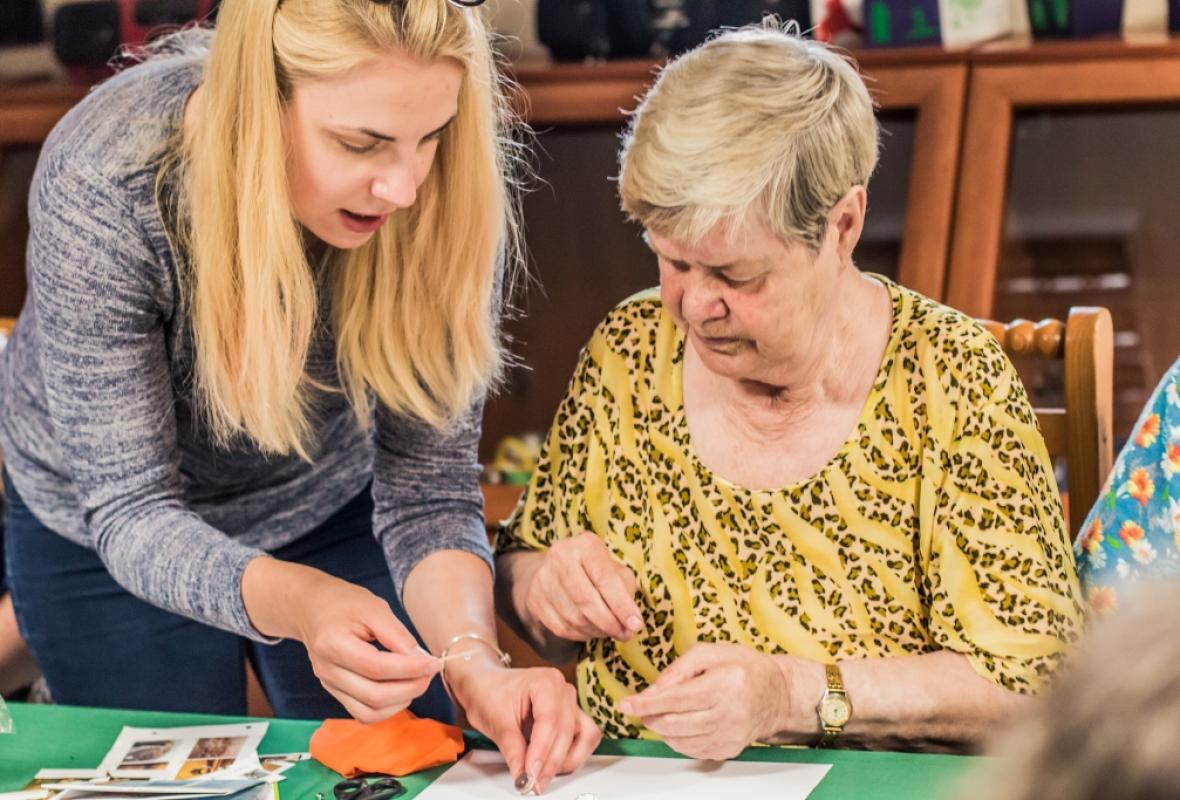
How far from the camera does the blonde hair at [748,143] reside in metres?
1.42

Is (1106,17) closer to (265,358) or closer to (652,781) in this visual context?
(265,358)

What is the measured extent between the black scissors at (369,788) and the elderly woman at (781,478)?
242 millimetres

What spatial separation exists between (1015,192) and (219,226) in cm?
174

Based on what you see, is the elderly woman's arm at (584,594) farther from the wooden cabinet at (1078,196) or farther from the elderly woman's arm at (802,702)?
the wooden cabinet at (1078,196)

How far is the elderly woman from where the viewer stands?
1.43 metres

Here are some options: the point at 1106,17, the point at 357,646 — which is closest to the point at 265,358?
the point at 357,646

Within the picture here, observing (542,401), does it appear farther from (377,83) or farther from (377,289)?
(377,83)

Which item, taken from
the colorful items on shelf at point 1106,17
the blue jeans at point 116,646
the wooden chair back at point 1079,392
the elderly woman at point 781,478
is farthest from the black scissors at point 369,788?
the colorful items on shelf at point 1106,17

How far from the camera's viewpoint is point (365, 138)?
4.99ft

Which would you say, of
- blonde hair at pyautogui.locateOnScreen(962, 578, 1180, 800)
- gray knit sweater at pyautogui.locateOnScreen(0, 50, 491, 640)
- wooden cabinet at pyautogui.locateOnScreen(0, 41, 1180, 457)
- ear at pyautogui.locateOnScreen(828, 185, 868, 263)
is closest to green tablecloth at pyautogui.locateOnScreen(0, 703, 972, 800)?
gray knit sweater at pyautogui.locateOnScreen(0, 50, 491, 640)

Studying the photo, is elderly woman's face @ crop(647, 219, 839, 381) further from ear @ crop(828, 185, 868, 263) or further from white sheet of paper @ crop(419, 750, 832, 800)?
white sheet of paper @ crop(419, 750, 832, 800)

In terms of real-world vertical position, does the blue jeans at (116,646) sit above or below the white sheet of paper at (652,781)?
below

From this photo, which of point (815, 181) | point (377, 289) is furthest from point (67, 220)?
point (815, 181)

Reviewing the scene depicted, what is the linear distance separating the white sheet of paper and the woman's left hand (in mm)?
20
